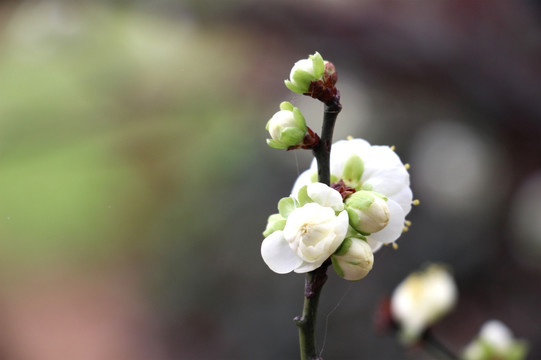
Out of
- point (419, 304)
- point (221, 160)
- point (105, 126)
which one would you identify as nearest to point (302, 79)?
point (419, 304)

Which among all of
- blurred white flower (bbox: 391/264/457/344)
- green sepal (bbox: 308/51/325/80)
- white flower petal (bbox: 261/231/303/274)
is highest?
green sepal (bbox: 308/51/325/80)

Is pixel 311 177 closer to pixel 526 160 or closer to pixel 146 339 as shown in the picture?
pixel 146 339

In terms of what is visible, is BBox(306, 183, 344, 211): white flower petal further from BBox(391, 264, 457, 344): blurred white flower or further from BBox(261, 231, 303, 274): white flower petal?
BBox(391, 264, 457, 344): blurred white flower

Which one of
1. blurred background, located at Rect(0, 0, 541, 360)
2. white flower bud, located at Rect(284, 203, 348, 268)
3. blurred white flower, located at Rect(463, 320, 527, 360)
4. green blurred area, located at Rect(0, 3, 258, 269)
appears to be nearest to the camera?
white flower bud, located at Rect(284, 203, 348, 268)

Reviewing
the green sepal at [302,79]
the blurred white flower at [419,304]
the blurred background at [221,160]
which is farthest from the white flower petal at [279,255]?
the blurred background at [221,160]

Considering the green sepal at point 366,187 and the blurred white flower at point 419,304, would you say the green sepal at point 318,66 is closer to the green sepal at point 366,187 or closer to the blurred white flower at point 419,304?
the green sepal at point 366,187

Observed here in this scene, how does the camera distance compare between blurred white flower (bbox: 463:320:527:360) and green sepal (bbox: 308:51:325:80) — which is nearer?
green sepal (bbox: 308:51:325:80)

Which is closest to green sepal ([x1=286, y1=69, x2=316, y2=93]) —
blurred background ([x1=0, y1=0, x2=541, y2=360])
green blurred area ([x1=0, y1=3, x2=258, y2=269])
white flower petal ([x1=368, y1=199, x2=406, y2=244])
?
white flower petal ([x1=368, y1=199, x2=406, y2=244])

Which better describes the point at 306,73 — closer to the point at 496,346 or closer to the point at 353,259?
the point at 353,259

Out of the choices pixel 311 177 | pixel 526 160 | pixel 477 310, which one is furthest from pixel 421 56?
pixel 311 177
